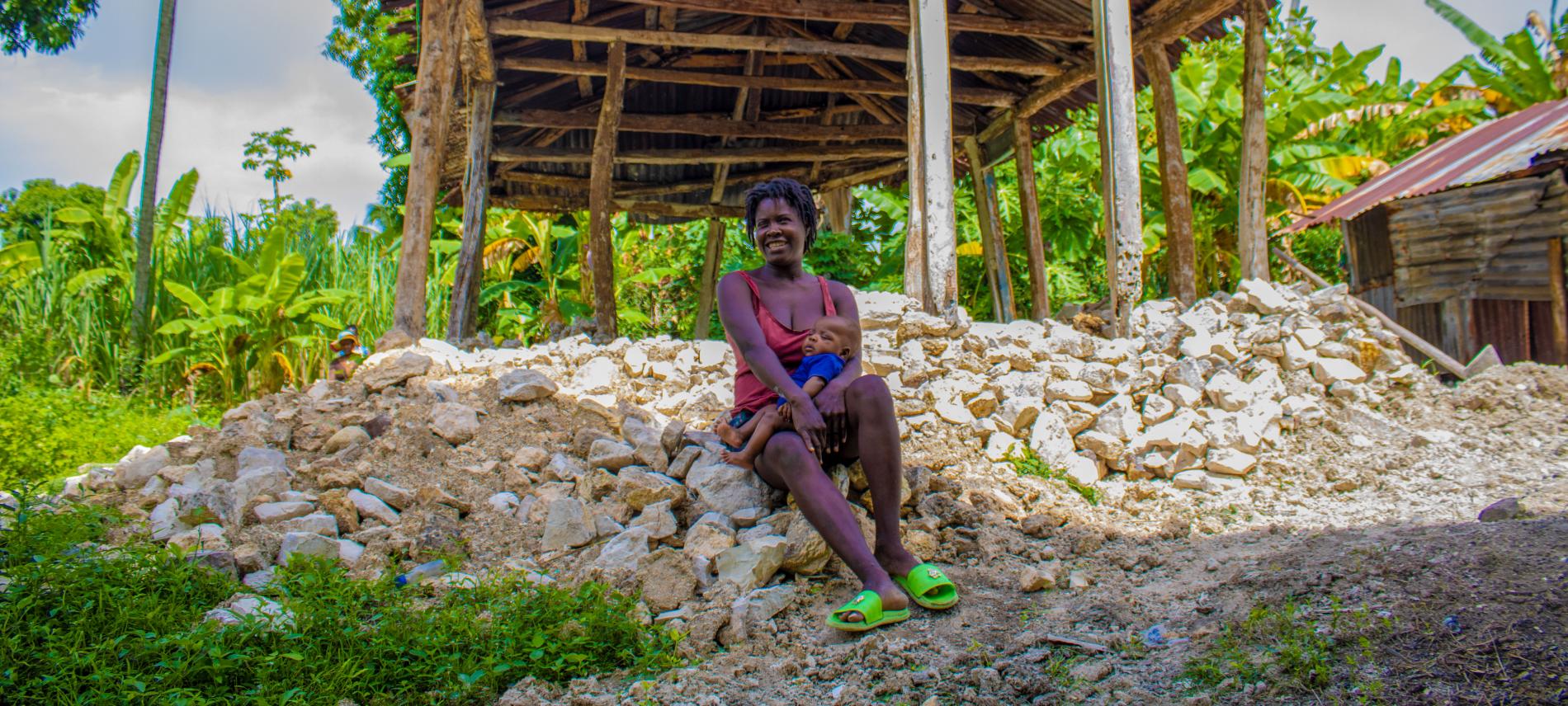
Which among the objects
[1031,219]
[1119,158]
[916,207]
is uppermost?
[1031,219]

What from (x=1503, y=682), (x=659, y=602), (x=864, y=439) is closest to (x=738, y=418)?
(x=864, y=439)

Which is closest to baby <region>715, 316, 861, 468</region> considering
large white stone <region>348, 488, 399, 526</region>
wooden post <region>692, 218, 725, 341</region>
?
large white stone <region>348, 488, 399, 526</region>

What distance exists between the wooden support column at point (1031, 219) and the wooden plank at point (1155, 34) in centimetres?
20

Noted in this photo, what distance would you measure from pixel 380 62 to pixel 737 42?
10107 mm

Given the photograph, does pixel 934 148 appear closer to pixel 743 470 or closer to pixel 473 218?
pixel 743 470

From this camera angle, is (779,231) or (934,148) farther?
(934,148)

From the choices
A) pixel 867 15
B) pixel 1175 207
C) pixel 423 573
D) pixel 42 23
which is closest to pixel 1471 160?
pixel 1175 207

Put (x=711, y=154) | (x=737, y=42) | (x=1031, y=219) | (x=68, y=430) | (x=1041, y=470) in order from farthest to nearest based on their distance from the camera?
(x=711, y=154) < (x=1031, y=219) < (x=737, y=42) < (x=68, y=430) < (x=1041, y=470)

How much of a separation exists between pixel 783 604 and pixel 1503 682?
5.01 ft

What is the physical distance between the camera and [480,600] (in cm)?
237

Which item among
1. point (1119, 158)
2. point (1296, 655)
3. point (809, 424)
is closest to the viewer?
point (1296, 655)

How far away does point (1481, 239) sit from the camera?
23.6 feet

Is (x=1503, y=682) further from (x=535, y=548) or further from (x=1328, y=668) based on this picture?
(x=535, y=548)

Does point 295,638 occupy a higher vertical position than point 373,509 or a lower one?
lower
